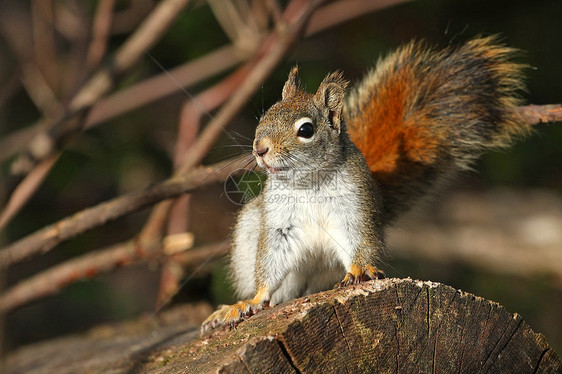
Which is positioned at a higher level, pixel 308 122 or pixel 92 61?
pixel 92 61

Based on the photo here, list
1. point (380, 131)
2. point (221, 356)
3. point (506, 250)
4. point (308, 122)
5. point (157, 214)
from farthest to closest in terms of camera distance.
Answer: point (506, 250)
point (157, 214)
point (380, 131)
point (308, 122)
point (221, 356)

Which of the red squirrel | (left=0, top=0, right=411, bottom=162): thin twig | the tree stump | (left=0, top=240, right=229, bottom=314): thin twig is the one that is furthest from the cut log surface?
(left=0, top=0, right=411, bottom=162): thin twig

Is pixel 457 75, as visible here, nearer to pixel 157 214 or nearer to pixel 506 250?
pixel 157 214

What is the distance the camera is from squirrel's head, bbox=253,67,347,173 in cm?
138

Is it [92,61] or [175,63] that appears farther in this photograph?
[175,63]

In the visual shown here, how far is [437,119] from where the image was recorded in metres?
1.74

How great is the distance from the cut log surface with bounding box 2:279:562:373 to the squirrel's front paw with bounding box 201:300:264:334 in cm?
16

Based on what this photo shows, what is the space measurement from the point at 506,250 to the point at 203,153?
1856 millimetres

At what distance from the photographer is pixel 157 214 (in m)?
2.48

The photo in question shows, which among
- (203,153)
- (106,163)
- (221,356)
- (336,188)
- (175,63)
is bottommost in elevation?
(221,356)

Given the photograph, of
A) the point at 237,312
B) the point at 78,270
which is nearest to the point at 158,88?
the point at 78,270

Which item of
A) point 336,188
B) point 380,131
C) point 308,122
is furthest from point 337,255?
point 380,131

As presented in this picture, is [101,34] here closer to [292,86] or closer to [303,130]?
[292,86]

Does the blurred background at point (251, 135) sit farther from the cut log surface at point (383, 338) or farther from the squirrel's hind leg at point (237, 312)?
the cut log surface at point (383, 338)
